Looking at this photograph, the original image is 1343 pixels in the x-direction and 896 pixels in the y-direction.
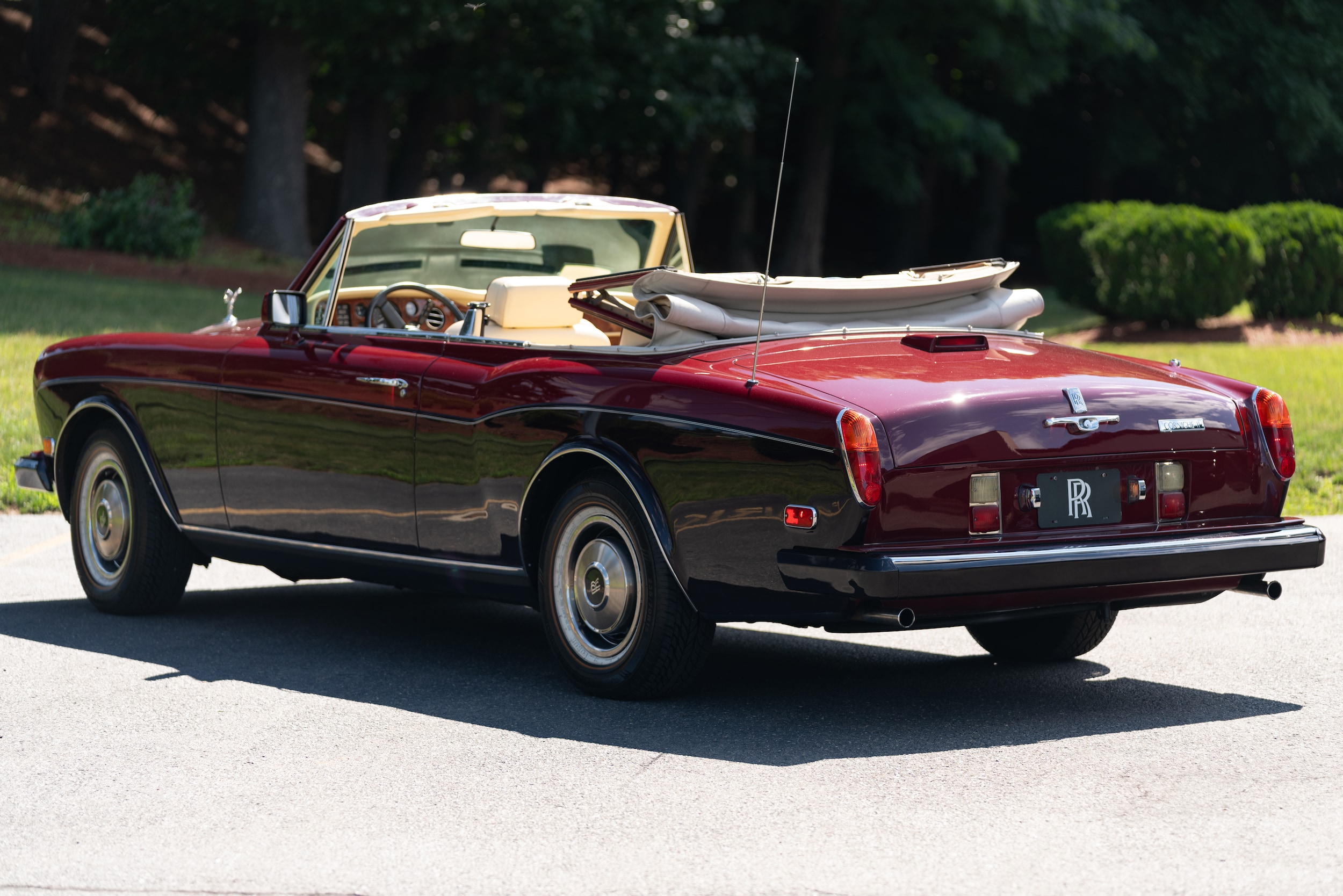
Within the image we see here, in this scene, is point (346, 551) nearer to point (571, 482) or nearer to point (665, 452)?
point (571, 482)

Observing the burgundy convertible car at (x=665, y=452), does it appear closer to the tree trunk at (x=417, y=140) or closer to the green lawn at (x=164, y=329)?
the green lawn at (x=164, y=329)

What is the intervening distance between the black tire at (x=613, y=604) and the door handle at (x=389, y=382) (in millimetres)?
839

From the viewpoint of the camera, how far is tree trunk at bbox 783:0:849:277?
1189 inches

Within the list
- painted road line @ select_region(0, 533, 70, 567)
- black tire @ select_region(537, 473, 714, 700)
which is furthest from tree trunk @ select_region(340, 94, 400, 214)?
black tire @ select_region(537, 473, 714, 700)

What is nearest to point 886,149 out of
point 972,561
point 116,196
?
point 116,196

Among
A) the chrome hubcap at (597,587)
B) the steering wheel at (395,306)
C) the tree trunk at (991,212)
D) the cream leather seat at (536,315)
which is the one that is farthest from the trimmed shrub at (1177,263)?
the chrome hubcap at (597,587)

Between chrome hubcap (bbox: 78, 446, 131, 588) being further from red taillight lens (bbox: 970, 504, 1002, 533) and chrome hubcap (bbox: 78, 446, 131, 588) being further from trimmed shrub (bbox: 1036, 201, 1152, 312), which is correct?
trimmed shrub (bbox: 1036, 201, 1152, 312)

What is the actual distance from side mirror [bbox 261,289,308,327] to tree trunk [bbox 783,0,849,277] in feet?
76.2

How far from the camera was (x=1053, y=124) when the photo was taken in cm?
3931

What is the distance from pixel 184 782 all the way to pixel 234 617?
2.83m

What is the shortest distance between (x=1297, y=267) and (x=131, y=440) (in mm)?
17331

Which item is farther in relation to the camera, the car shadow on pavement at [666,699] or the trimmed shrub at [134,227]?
the trimmed shrub at [134,227]

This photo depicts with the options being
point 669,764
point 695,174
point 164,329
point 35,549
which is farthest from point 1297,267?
point 669,764

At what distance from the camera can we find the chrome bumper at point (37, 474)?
25.9 ft
